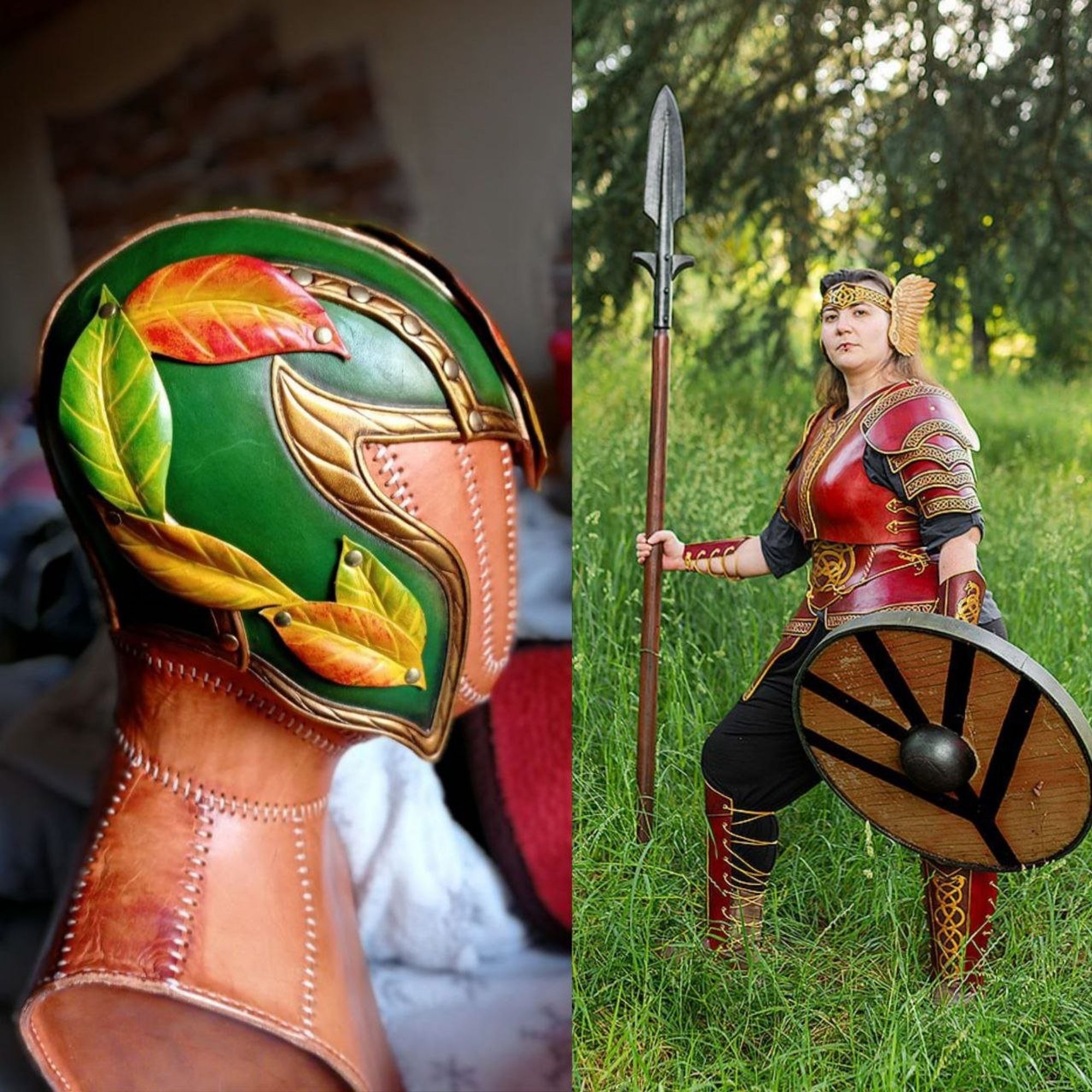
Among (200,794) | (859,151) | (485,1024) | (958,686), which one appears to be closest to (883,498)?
(958,686)

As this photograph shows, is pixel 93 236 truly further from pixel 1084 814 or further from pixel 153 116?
pixel 1084 814

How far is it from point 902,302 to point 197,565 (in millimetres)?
561

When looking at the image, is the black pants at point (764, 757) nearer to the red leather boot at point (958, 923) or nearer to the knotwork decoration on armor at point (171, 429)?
the red leather boot at point (958, 923)

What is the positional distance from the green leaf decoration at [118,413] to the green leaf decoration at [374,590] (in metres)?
0.14

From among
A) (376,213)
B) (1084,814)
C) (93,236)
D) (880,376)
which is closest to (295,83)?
(376,213)

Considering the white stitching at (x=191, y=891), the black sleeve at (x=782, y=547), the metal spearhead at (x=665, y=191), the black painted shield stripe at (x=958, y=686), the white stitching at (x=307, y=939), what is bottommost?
the white stitching at (x=307, y=939)

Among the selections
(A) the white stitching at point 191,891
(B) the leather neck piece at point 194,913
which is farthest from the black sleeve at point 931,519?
(A) the white stitching at point 191,891

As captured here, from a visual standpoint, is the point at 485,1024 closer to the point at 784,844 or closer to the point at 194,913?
the point at 194,913

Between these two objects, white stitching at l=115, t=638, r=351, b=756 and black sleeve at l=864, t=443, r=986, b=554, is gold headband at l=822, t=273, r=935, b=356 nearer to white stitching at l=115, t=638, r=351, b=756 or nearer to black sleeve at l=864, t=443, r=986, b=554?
black sleeve at l=864, t=443, r=986, b=554

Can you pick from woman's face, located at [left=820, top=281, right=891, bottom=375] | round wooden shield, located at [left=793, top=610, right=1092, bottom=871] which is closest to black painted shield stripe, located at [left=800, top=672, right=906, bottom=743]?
round wooden shield, located at [left=793, top=610, right=1092, bottom=871]

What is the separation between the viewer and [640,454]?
88cm

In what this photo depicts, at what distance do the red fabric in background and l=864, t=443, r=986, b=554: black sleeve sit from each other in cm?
63

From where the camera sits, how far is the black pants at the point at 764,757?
0.84m

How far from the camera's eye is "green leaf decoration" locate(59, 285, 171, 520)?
81 cm
